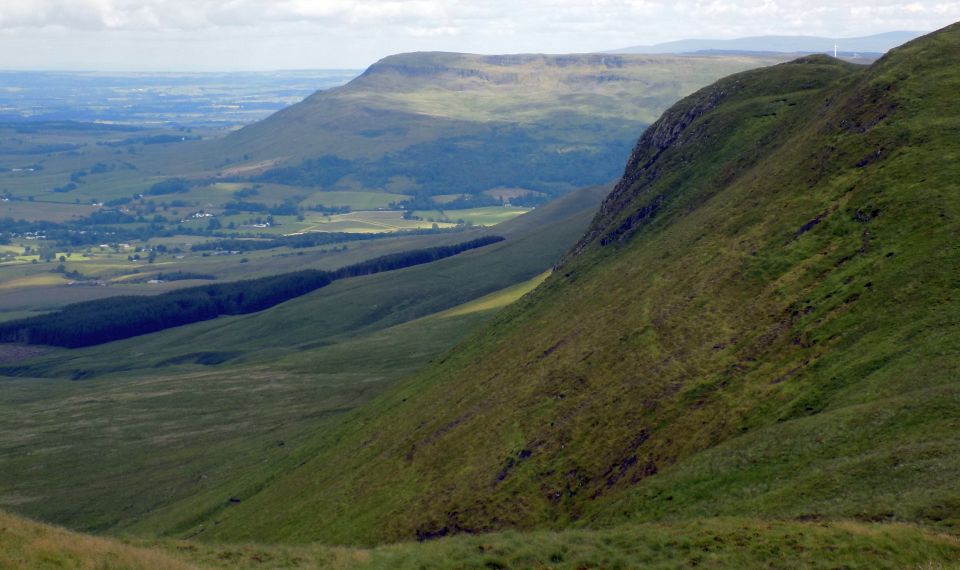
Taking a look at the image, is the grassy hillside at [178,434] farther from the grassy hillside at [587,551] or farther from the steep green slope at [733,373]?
the grassy hillside at [587,551]

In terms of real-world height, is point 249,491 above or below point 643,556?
below

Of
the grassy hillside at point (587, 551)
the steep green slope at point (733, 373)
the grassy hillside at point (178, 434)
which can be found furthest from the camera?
the grassy hillside at point (178, 434)

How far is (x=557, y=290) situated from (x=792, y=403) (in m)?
70.8

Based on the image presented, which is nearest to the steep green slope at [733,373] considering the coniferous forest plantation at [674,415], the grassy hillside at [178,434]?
the coniferous forest plantation at [674,415]

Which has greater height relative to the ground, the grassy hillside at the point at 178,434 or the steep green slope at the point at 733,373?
the steep green slope at the point at 733,373

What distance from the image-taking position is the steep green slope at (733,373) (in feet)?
184

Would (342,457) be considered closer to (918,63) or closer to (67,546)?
(67,546)

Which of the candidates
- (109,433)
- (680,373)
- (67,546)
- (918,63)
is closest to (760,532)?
(67,546)

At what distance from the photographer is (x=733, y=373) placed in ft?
247

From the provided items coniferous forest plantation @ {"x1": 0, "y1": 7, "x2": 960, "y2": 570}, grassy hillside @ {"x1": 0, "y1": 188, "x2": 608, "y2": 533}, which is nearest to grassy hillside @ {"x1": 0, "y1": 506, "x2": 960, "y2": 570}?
coniferous forest plantation @ {"x1": 0, "y1": 7, "x2": 960, "y2": 570}

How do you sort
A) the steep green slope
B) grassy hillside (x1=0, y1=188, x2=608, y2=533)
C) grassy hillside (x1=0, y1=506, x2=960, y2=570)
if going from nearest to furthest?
grassy hillside (x1=0, y1=506, x2=960, y2=570), the steep green slope, grassy hillside (x1=0, y1=188, x2=608, y2=533)

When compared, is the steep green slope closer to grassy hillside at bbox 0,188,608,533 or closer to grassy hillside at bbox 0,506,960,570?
grassy hillside at bbox 0,506,960,570

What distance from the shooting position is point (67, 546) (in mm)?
40062

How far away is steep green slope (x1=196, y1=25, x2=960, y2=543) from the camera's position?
56031 millimetres
